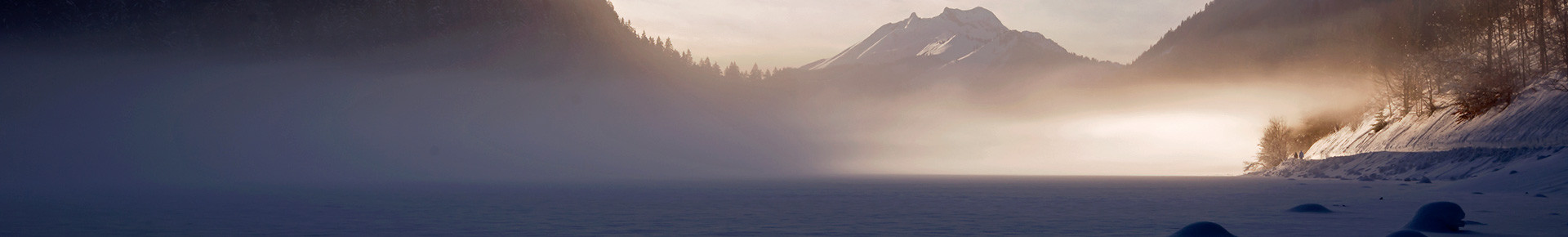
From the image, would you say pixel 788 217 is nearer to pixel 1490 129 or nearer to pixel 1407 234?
pixel 1407 234

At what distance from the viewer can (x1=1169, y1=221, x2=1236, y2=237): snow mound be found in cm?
1782

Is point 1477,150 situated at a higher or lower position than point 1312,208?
higher

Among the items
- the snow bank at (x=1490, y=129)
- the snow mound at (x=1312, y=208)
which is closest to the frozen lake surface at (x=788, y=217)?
the snow mound at (x=1312, y=208)

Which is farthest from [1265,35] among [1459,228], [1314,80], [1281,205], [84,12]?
[84,12]

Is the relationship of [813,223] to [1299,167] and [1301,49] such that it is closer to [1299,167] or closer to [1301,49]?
[1299,167]

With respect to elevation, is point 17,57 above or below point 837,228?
above

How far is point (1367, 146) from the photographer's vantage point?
84.8 metres

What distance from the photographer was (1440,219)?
773 inches

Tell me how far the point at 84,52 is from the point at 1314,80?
19094 centimetres

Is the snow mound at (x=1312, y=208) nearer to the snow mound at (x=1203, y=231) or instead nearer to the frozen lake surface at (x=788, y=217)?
the frozen lake surface at (x=788, y=217)

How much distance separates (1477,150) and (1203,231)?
174 ft


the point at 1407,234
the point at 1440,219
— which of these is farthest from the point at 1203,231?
the point at 1440,219

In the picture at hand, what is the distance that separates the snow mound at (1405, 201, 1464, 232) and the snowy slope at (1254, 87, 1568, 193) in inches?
815

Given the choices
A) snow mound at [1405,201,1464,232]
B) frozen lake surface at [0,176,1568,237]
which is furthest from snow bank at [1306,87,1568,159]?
snow mound at [1405,201,1464,232]
